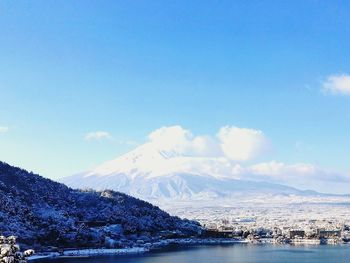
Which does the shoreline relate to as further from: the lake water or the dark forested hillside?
the lake water

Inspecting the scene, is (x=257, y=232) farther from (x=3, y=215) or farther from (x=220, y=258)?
(x=3, y=215)

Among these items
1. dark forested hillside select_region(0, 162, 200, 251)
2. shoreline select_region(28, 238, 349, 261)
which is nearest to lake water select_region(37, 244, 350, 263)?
shoreline select_region(28, 238, 349, 261)

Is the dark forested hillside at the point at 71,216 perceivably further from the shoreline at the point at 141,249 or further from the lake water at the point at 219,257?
the lake water at the point at 219,257

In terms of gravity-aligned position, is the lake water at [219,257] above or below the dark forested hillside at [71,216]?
below

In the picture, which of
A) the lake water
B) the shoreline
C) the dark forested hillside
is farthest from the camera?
the dark forested hillside

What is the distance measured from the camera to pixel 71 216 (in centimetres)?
12900

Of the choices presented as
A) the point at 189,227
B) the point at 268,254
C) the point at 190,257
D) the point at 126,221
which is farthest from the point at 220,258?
the point at 189,227

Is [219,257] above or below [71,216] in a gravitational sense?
below

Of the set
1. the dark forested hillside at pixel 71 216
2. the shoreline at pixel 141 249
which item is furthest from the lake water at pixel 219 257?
the dark forested hillside at pixel 71 216

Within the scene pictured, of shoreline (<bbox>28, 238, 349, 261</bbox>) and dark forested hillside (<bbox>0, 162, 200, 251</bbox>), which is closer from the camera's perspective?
shoreline (<bbox>28, 238, 349, 261</bbox>)

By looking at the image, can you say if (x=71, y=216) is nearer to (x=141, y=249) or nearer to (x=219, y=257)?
(x=141, y=249)

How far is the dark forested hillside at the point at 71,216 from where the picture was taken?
106 metres

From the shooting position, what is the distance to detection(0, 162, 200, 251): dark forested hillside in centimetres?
10631

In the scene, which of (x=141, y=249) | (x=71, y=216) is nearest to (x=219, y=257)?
(x=141, y=249)
